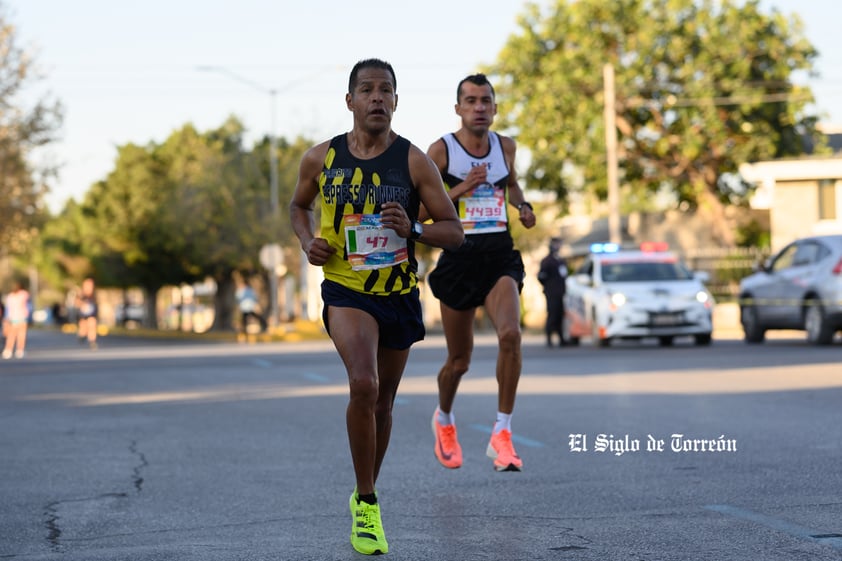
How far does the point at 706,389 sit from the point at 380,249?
964 cm

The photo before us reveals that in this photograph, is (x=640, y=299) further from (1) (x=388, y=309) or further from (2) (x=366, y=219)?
(2) (x=366, y=219)

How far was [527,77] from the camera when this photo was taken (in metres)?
52.8

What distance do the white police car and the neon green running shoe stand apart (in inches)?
776

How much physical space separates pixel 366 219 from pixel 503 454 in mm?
2571

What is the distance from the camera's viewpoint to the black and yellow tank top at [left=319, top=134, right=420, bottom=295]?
22.2ft

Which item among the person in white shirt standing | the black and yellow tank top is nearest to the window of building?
the person in white shirt standing

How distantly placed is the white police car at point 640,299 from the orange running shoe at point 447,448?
1696 centimetres

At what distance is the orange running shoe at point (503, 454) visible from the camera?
29.1ft

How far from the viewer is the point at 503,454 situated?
29.3ft

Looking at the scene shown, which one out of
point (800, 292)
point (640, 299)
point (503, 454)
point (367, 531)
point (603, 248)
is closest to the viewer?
point (367, 531)

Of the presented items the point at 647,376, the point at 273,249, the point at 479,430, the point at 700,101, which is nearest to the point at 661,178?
the point at 700,101

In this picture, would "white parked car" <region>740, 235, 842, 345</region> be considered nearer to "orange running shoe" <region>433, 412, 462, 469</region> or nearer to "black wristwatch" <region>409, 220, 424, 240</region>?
"orange running shoe" <region>433, 412, 462, 469</region>

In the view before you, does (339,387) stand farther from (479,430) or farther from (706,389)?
(479,430)

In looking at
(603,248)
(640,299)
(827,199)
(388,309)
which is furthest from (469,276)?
(827,199)
